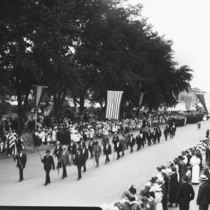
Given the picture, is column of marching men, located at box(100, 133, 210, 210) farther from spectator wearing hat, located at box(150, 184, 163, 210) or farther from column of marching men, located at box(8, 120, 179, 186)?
column of marching men, located at box(8, 120, 179, 186)

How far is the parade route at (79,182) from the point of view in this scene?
10367 mm

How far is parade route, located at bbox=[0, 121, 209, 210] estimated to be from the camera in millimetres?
10367

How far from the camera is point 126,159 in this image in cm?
1775

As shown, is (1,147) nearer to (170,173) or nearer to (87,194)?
(87,194)

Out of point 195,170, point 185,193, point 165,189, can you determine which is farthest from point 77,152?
point 185,193

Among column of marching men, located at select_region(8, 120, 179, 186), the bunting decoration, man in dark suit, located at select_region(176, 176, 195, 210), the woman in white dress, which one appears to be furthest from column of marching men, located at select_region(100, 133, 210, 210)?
column of marching men, located at select_region(8, 120, 179, 186)

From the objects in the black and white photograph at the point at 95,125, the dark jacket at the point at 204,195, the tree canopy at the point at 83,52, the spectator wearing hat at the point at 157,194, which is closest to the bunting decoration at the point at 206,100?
the black and white photograph at the point at 95,125

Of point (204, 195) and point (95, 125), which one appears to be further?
point (95, 125)

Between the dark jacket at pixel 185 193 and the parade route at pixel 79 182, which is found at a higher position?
the dark jacket at pixel 185 193

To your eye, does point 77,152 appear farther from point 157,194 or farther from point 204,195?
point 204,195

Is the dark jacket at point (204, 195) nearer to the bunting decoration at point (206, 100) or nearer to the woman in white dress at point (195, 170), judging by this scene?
the woman in white dress at point (195, 170)

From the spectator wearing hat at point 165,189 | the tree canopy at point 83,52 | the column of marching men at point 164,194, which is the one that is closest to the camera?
the column of marching men at point 164,194

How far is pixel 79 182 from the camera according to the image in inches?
503

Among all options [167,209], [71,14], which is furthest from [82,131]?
[167,209]
